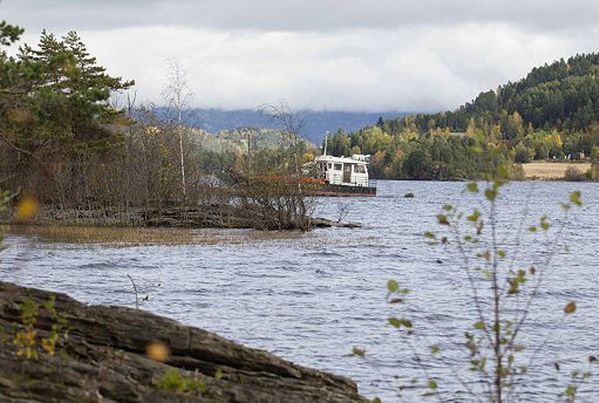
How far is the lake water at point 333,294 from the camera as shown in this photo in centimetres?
1830

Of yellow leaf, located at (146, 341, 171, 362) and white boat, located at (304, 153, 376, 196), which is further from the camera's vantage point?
white boat, located at (304, 153, 376, 196)

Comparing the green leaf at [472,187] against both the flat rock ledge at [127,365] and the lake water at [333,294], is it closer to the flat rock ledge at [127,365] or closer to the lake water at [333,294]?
the lake water at [333,294]

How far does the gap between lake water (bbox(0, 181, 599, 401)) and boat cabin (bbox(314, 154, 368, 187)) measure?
58323mm

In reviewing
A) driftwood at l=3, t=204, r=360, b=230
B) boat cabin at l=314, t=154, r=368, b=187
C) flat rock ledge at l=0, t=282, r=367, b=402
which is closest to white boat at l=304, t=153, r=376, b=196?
boat cabin at l=314, t=154, r=368, b=187

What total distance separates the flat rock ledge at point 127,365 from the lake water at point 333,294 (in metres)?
0.79

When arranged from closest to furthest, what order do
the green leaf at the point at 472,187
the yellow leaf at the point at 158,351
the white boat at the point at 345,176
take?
the green leaf at the point at 472,187 → the yellow leaf at the point at 158,351 → the white boat at the point at 345,176

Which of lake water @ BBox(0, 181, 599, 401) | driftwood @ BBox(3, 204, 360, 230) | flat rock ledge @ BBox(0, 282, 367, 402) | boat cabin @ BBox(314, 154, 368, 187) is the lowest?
lake water @ BBox(0, 181, 599, 401)

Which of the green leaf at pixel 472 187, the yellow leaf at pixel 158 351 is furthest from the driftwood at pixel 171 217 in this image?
the green leaf at pixel 472 187

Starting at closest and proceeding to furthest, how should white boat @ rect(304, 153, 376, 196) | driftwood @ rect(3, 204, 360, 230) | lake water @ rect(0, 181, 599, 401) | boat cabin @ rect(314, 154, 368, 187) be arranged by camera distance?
lake water @ rect(0, 181, 599, 401) < driftwood @ rect(3, 204, 360, 230) < white boat @ rect(304, 153, 376, 196) < boat cabin @ rect(314, 154, 368, 187)

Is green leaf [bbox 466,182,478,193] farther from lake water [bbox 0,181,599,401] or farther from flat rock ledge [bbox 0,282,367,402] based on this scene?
flat rock ledge [bbox 0,282,367,402]

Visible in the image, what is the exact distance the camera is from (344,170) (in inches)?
4414

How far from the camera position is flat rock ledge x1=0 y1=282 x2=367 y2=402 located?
8344 millimetres

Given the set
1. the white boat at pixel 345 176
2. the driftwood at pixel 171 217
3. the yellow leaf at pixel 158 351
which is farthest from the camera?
the white boat at pixel 345 176

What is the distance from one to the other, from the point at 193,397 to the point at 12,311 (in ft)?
6.74
